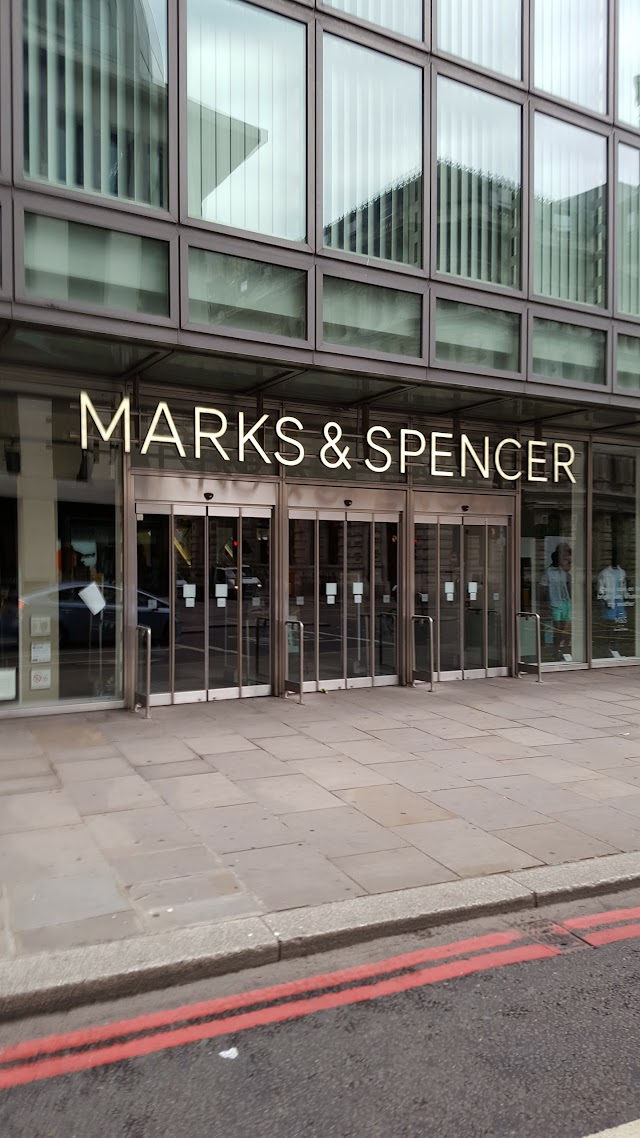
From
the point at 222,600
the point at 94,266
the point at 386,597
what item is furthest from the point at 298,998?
the point at 386,597

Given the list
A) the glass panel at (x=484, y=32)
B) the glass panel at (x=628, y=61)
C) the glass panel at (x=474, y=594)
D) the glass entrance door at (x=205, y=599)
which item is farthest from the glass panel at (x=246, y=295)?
the glass panel at (x=628, y=61)

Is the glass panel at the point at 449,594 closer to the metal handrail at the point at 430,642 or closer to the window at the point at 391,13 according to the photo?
the metal handrail at the point at 430,642

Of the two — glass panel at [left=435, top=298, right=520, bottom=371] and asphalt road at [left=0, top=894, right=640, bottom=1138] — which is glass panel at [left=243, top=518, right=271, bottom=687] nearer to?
glass panel at [left=435, top=298, right=520, bottom=371]

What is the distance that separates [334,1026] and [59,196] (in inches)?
284

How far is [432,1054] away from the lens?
3248 mm

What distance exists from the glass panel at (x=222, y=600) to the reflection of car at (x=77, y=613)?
1.72ft

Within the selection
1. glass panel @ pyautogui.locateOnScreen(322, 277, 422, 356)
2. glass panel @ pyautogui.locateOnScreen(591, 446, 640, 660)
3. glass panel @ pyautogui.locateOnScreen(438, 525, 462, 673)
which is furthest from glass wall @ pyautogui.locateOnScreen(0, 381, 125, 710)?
glass panel @ pyautogui.locateOnScreen(591, 446, 640, 660)

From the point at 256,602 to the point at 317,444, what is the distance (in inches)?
90.8

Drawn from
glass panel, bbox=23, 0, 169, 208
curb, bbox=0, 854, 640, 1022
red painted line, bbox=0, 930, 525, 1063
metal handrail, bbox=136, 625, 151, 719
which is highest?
glass panel, bbox=23, 0, 169, 208

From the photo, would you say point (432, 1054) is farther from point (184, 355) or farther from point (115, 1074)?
point (184, 355)

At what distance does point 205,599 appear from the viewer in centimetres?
1033

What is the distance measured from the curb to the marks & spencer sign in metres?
5.85

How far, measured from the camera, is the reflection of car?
938cm

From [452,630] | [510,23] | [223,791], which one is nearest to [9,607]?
[223,791]
